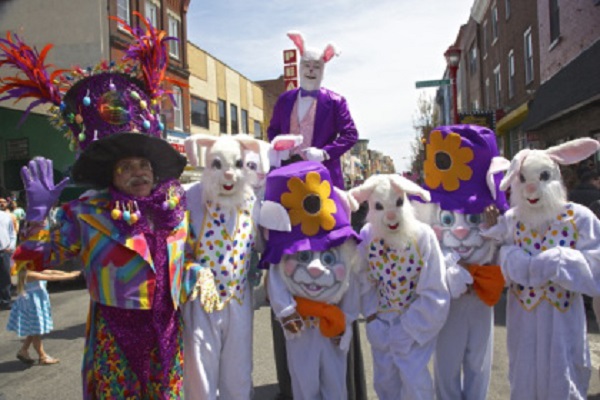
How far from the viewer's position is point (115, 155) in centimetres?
287

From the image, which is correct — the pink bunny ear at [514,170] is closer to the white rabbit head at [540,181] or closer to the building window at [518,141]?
the white rabbit head at [540,181]

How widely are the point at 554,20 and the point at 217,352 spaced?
1355 cm

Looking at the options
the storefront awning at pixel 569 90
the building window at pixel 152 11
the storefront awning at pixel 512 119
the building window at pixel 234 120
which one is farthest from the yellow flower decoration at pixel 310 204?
the building window at pixel 234 120

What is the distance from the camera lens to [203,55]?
22.2 meters

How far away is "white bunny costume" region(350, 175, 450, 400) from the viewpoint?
3146mm

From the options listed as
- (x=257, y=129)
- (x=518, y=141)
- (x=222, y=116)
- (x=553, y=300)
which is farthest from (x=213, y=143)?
(x=257, y=129)

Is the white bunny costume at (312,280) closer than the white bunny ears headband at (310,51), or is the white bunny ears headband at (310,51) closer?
the white bunny costume at (312,280)

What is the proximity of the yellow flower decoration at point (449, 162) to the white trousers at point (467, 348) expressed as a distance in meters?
0.76

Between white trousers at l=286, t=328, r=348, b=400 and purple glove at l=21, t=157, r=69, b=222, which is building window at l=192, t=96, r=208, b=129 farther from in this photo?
white trousers at l=286, t=328, r=348, b=400

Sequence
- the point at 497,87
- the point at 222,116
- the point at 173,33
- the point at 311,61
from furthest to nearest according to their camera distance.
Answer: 1. the point at 222,116
2. the point at 497,87
3. the point at 173,33
4. the point at 311,61

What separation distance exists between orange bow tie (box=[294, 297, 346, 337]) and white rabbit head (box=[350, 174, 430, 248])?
1.78 ft

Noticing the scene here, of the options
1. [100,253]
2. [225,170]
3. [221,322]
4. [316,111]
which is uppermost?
[316,111]

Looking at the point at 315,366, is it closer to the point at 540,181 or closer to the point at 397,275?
the point at 397,275

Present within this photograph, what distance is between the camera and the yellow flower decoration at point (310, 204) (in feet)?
10.7
